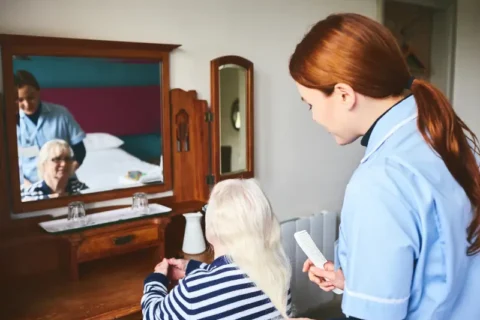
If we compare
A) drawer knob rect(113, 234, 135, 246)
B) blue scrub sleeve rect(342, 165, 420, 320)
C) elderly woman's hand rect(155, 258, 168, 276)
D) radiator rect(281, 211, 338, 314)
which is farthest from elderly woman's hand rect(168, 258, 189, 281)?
radiator rect(281, 211, 338, 314)

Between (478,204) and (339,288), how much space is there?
1.29 feet

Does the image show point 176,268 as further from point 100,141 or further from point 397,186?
point 397,186

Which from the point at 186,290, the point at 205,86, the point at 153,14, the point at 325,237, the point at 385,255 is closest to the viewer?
the point at 385,255

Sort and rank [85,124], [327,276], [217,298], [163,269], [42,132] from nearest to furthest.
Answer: [327,276] < [217,298] < [163,269] < [42,132] < [85,124]

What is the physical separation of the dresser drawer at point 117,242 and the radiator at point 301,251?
846 mm

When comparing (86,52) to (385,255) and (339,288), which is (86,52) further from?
(385,255)

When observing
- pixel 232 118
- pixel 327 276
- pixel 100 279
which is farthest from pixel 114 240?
pixel 327 276

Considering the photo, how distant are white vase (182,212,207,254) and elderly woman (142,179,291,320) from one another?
0.57m

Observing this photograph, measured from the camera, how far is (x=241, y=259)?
1.24 m

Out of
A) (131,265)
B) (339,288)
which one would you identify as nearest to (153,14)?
(131,265)

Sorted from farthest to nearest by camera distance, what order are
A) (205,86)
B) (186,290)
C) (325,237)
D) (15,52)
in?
(325,237), (205,86), (15,52), (186,290)

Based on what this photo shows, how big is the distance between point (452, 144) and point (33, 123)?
4.51 ft

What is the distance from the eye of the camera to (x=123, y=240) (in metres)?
1.73

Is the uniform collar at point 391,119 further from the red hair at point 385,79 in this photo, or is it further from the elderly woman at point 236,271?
the elderly woman at point 236,271
